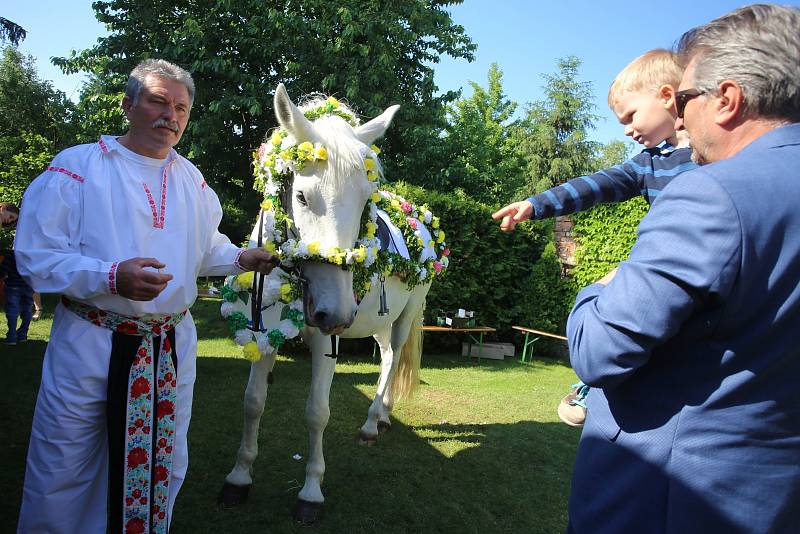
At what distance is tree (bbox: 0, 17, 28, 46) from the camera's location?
278 inches

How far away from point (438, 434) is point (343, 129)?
3666mm

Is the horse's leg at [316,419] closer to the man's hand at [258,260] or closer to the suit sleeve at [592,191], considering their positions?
the man's hand at [258,260]

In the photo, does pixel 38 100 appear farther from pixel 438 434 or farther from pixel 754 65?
pixel 754 65

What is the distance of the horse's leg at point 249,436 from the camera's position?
3379 mm

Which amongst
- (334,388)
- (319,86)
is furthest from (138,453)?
(319,86)

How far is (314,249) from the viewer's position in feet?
7.64

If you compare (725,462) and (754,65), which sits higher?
(754,65)

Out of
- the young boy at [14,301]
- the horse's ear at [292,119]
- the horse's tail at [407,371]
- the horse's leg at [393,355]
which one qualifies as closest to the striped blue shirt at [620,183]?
the horse's ear at [292,119]

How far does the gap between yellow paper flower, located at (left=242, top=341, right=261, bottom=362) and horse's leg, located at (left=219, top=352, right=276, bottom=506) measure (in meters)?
0.50

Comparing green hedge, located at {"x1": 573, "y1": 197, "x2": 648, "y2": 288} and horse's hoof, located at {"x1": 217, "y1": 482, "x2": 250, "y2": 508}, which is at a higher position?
green hedge, located at {"x1": 573, "y1": 197, "x2": 648, "y2": 288}

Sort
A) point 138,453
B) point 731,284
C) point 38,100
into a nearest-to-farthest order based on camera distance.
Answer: point 731,284, point 138,453, point 38,100

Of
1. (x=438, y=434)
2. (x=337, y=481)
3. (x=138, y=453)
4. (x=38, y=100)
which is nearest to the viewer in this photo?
(x=138, y=453)

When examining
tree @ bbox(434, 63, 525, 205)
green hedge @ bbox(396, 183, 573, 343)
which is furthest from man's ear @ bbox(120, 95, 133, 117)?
tree @ bbox(434, 63, 525, 205)

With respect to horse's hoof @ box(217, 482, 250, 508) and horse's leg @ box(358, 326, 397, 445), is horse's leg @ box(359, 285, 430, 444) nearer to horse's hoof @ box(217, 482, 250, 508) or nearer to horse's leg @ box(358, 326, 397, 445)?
horse's leg @ box(358, 326, 397, 445)
